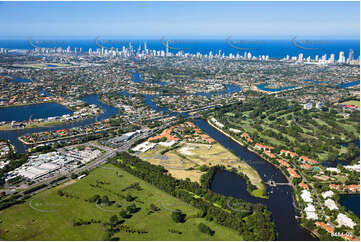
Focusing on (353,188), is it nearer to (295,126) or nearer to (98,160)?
(295,126)

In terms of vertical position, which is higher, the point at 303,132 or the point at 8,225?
the point at 303,132

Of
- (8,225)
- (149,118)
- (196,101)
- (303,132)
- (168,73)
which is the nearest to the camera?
(8,225)

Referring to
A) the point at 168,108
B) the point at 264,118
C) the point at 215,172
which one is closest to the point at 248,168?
the point at 215,172

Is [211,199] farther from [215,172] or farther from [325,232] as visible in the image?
[325,232]

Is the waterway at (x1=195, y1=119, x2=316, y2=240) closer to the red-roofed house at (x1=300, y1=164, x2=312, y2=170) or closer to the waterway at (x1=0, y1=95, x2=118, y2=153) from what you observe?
the red-roofed house at (x1=300, y1=164, x2=312, y2=170)

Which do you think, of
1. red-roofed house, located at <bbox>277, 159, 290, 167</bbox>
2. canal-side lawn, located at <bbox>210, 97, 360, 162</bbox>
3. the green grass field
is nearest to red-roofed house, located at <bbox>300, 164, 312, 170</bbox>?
red-roofed house, located at <bbox>277, 159, 290, 167</bbox>

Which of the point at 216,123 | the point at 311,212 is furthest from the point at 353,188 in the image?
the point at 216,123
